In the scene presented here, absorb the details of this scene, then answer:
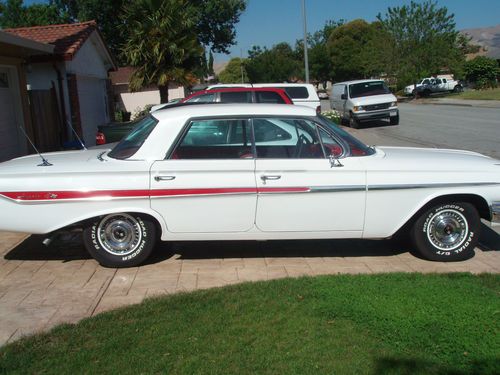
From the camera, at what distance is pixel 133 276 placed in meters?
5.61

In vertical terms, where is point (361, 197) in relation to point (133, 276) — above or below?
above

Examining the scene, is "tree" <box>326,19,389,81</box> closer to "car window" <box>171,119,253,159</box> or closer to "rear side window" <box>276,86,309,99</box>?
"rear side window" <box>276,86,309,99</box>

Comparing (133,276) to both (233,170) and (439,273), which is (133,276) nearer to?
(233,170)

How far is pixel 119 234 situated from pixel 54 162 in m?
1.05

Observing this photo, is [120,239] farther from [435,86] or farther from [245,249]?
[435,86]

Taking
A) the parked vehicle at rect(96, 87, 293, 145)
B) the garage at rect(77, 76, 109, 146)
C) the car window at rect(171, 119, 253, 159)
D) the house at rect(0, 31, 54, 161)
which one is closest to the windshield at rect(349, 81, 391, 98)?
the garage at rect(77, 76, 109, 146)

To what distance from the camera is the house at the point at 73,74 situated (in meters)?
15.6

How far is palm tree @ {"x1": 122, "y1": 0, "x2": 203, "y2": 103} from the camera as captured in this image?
2262 centimetres

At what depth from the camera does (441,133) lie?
1888 centimetres

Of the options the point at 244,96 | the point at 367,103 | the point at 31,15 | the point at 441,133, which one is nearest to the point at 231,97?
the point at 244,96

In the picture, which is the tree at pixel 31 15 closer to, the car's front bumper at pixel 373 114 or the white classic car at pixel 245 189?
the car's front bumper at pixel 373 114

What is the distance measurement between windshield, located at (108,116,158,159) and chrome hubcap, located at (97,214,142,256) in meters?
0.65

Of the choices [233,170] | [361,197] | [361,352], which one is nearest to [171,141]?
[233,170]

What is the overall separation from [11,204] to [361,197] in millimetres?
3445
